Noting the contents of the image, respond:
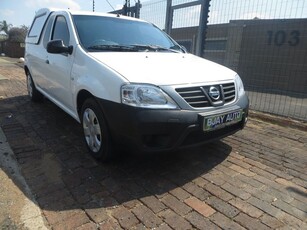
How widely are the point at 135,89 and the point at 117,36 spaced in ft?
5.02

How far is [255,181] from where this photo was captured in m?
3.22

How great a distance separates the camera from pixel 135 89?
2.86 metres

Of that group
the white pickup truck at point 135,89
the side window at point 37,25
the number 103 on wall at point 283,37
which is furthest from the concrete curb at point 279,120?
the number 103 on wall at point 283,37

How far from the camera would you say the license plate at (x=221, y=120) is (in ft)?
9.93

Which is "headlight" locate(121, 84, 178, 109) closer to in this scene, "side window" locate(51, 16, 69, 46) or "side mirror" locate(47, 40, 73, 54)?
"side mirror" locate(47, 40, 73, 54)

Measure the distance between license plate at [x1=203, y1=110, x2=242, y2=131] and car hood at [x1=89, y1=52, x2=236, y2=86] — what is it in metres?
0.41

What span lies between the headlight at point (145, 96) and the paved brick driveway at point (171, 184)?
847mm

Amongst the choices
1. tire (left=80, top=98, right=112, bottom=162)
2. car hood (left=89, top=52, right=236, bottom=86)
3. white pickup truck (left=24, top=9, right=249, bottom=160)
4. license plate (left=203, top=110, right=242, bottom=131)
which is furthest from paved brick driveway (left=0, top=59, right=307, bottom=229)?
car hood (left=89, top=52, right=236, bottom=86)

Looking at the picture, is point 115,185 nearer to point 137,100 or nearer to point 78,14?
point 137,100

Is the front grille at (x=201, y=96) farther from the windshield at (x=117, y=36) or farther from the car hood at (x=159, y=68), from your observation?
the windshield at (x=117, y=36)

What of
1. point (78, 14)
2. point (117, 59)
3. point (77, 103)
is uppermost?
point (78, 14)

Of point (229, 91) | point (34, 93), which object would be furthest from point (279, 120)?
point (34, 93)

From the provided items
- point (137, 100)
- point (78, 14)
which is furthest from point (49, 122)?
point (137, 100)

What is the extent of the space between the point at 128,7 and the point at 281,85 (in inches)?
237
